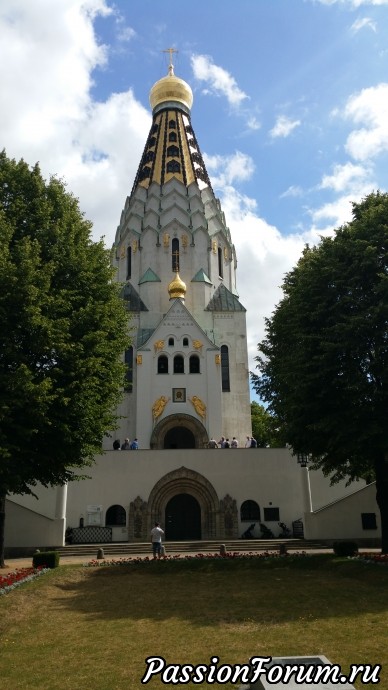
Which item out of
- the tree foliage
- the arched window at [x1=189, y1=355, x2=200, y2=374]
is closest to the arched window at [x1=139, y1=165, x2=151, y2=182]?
the arched window at [x1=189, y1=355, x2=200, y2=374]

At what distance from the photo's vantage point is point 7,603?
39.2ft

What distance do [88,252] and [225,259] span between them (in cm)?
2974

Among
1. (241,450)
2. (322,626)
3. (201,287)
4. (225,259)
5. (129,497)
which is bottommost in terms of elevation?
(322,626)

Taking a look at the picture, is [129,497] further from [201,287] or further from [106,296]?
[201,287]

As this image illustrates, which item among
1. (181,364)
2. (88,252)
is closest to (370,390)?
(88,252)

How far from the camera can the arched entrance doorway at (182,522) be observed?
29391mm

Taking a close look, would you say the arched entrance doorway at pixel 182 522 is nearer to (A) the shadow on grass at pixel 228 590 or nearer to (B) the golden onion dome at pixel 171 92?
(A) the shadow on grass at pixel 228 590

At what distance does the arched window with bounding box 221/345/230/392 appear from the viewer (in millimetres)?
40156

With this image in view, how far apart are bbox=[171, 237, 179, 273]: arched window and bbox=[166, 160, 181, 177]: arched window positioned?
24.9ft

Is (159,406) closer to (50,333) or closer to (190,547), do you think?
(190,547)

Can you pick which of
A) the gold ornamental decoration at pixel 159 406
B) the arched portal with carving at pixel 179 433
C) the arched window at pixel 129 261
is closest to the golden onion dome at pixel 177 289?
the arched window at pixel 129 261

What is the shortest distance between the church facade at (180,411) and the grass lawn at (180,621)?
11240 millimetres

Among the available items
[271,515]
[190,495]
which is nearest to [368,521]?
[271,515]

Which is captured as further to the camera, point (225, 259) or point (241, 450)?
point (225, 259)
